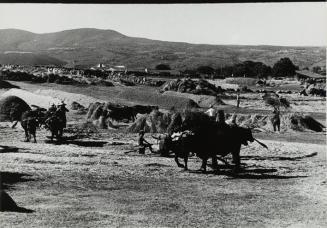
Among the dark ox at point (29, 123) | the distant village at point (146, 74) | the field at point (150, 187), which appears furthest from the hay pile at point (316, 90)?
the dark ox at point (29, 123)

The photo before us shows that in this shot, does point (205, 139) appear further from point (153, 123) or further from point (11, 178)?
point (153, 123)

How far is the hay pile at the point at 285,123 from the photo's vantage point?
2500 centimetres

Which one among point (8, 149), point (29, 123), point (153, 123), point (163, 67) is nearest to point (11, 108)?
point (29, 123)

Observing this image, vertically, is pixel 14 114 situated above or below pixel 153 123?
above

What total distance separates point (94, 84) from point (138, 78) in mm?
6370

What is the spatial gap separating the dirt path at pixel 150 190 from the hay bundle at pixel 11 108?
19.2 feet

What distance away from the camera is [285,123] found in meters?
25.2

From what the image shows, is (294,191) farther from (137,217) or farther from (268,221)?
(137,217)

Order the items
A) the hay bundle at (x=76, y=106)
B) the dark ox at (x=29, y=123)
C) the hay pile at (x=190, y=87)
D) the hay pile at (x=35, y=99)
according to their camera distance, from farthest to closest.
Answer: the hay pile at (x=190, y=87)
the hay bundle at (x=76, y=106)
the hay pile at (x=35, y=99)
the dark ox at (x=29, y=123)

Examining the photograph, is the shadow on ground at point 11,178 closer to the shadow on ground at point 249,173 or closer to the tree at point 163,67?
the shadow on ground at point 249,173

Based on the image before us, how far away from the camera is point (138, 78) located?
46.7 m

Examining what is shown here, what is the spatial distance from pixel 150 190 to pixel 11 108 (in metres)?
14.2

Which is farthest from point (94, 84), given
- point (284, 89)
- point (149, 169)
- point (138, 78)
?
point (149, 169)

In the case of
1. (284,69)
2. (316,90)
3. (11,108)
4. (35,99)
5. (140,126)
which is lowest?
(140,126)
